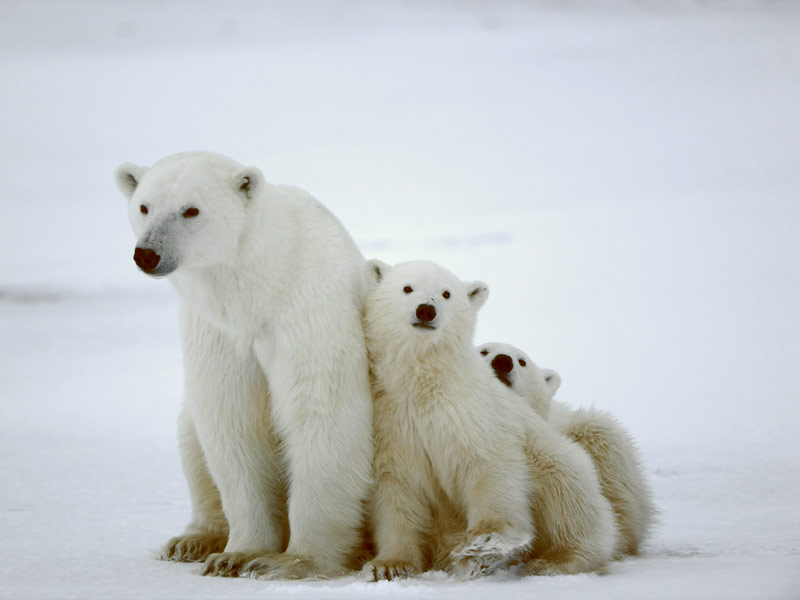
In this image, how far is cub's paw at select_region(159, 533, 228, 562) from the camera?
4.98 m

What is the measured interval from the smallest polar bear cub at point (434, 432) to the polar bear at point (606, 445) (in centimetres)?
40

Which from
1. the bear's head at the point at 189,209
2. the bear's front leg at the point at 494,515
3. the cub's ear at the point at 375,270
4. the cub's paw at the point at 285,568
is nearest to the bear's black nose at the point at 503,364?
the bear's front leg at the point at 494,515

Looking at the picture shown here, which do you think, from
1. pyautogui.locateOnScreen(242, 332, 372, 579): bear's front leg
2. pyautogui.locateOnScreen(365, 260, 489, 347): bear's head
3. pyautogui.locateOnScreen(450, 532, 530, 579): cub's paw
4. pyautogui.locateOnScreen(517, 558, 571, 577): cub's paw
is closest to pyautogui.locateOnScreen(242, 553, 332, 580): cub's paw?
pyautogui.locateOnScreen(242, 332, 372, 579): bear's front leg

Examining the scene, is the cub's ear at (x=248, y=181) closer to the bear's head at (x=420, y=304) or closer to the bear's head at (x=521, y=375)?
the bear's head at (x=420, y=304)

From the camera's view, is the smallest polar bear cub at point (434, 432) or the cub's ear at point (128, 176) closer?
the smallest polar bear cub at point (434, 432)

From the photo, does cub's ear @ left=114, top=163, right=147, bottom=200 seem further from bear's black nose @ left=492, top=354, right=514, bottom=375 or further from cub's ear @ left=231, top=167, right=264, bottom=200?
bear's black nose @ left=492, top=354, right=514, bottom=375

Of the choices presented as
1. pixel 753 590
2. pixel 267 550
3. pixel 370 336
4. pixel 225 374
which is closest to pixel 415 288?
pixel 370 336

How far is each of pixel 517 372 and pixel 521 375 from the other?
3cm

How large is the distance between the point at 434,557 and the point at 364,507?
0.35 metres

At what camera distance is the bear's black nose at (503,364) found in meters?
5.14

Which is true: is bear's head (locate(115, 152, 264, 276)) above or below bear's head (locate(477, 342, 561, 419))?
above

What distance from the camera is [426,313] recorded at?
177 inches

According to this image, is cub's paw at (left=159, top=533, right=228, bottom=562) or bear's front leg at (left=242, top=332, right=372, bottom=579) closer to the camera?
bear's front leg at (left=242, top=332, right=372, bottom=579)

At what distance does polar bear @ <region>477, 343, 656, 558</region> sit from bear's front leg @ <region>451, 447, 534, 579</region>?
61 cm
